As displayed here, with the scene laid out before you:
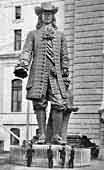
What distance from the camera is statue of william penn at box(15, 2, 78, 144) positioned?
895 cm

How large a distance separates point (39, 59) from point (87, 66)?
19.7m

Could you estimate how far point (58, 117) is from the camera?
9.02 meters

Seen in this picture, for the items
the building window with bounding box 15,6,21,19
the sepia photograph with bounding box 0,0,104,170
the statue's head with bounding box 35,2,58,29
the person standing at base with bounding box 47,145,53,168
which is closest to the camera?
the person standing at base with bounding box 47,145,53,168

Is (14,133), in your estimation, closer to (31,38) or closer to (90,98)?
(90,98)

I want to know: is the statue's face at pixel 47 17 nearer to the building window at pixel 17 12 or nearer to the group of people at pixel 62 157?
the group of people at pixel 62 157

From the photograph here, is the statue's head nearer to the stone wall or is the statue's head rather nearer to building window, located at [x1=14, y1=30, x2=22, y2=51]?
the stone wall

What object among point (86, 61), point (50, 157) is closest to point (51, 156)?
point (50, 157)

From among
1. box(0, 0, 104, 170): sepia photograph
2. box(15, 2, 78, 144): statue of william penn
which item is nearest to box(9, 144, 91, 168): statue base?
box(0, 0, 104, 170): sepia photograph

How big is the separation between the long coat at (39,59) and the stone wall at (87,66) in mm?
18303

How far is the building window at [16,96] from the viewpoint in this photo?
36.2m

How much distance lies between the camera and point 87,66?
28.7 meters

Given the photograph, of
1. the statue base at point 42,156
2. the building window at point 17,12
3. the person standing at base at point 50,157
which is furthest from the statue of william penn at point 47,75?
the building window at point 17,12

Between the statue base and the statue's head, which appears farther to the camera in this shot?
the statue's head

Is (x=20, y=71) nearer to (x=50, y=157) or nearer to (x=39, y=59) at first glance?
(x=39, y=59)
